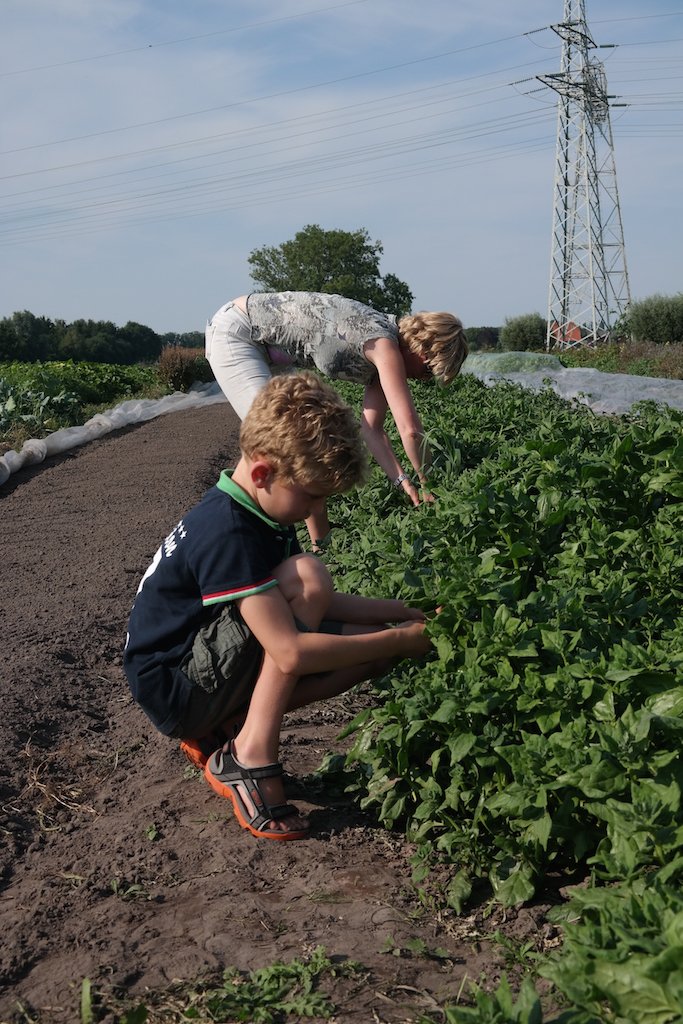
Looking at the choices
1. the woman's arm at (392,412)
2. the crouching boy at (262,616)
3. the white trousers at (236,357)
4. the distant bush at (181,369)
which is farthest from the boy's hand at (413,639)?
the distant bush at (181,369)

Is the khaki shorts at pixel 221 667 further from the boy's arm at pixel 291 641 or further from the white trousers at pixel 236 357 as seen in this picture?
the white trousers at pixel 236 357

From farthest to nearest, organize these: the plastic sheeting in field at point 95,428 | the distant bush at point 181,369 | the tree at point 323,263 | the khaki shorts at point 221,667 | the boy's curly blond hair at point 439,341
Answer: the tree at point 323,263
the distant bush at point 181,369
the plastic sheeting in field at point 95,428
the boy's curly blond hair at point 439,341
the khaki shorts at point 221,667

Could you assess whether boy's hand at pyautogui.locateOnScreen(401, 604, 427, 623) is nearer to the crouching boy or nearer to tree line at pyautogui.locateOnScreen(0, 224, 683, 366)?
the crouching boy

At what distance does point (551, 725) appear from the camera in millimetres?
2256

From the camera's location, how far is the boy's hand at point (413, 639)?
270cm

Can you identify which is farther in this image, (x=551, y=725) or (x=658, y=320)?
(x=658, y=320)

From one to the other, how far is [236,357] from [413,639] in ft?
6.80

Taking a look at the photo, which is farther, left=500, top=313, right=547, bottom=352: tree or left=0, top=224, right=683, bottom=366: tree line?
left=500, top=313, right=547, bottom=352: tree

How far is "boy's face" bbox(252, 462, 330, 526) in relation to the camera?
267 cm

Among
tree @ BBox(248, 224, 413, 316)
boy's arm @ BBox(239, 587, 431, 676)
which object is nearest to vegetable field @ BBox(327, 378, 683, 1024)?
boy's arm @ BBox(239, 587, 431, 676)

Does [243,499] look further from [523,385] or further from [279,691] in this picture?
[523,385]

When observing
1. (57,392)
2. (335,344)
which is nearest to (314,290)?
(57,392)

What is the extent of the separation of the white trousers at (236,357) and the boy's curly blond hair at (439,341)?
66 cm

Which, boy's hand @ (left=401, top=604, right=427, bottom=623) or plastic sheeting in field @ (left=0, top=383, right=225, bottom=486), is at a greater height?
boy's hand @ (left=401, top=604, right=427, bottom=623)
